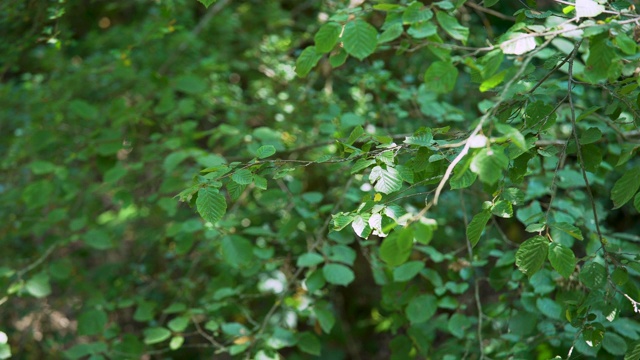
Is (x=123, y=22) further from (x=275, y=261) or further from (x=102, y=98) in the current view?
(x=275, y=261)

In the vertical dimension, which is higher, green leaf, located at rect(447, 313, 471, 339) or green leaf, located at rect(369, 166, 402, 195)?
green leaf, located at rect(369, 166, 402, 195)

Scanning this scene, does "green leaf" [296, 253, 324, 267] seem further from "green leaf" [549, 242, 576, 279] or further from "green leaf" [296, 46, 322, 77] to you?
"green leaf" [549, 242, 576, 279]

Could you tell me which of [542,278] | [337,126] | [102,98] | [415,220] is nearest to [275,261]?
[337,126]

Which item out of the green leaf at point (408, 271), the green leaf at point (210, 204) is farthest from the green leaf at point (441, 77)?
the green leaf at point (408, 271)

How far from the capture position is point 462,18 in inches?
124

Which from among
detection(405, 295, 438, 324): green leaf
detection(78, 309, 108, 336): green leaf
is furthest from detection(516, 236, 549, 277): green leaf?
detection(78, 309, 108, 336): green leaf

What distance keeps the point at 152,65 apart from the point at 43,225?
1126 millimetres

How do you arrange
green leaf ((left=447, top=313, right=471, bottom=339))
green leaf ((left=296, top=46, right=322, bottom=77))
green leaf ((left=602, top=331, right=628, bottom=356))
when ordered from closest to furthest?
1. green leaf ((left=296, top=46, right=322, bottom=77))
2. green leaf ((left=602, top=331, right=628, bottom=356))
3. green leaf ((left=447, top=313, right=471, bottom=339))

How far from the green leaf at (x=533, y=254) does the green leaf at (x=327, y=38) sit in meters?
0.68

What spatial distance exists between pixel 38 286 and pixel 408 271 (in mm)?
1510

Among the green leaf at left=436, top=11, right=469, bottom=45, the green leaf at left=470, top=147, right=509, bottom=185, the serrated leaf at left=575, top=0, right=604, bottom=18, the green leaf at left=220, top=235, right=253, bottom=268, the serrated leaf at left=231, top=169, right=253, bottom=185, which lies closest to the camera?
the green leaf at left=470, top=147, right=509, bottom=185

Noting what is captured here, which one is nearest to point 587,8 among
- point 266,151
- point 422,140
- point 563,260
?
point 422,140

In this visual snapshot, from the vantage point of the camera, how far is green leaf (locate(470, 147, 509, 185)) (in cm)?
114

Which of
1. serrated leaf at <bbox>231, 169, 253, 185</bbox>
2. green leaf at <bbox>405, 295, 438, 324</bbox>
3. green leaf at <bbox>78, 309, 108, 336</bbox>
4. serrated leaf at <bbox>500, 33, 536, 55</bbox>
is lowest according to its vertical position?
green leaf at <bbox>78, 309, 108, 336</bbox>
